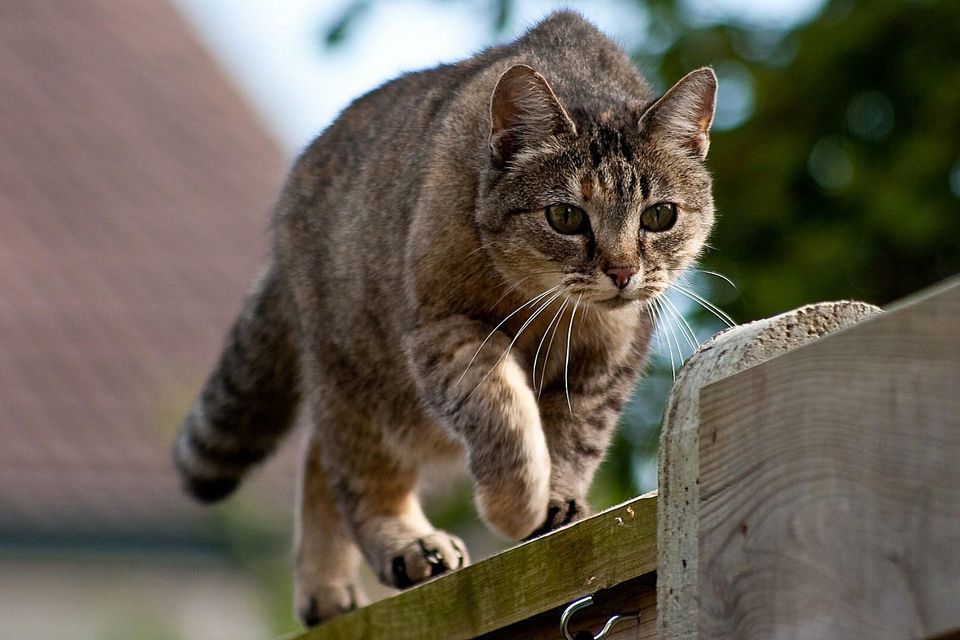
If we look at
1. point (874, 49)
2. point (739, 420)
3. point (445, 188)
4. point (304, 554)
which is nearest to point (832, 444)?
point (739, 420)

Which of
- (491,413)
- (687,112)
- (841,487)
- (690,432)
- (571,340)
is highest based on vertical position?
(687,112)

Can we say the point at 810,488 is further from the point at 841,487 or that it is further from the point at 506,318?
the point at 506,318

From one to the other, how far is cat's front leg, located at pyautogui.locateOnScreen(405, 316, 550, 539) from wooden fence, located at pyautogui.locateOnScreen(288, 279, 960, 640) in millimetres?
1015

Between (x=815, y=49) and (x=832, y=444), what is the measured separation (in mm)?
3683

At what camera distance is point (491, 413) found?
3223 mm

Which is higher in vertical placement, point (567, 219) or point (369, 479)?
point (567, 219)

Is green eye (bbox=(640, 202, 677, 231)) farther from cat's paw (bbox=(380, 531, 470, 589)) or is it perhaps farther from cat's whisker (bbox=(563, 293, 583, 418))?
cat's paw (bbox=(380, 531, 470, 589))

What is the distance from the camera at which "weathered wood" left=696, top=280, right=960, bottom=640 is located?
4.76 feet

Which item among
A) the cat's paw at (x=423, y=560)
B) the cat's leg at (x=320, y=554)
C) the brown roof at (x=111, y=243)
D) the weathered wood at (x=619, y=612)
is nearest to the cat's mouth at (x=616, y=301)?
the cat's paw at (x=423, y=560)

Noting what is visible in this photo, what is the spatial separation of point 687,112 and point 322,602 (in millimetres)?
1732

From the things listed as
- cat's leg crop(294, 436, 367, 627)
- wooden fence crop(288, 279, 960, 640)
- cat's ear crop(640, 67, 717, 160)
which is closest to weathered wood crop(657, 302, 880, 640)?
wooden fence crop(288, 279, 960, 640)

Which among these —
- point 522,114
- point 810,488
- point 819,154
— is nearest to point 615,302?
point 522,114

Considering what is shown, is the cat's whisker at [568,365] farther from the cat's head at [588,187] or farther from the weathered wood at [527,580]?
the weathered wood at [527,580]

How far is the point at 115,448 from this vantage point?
9.44m
